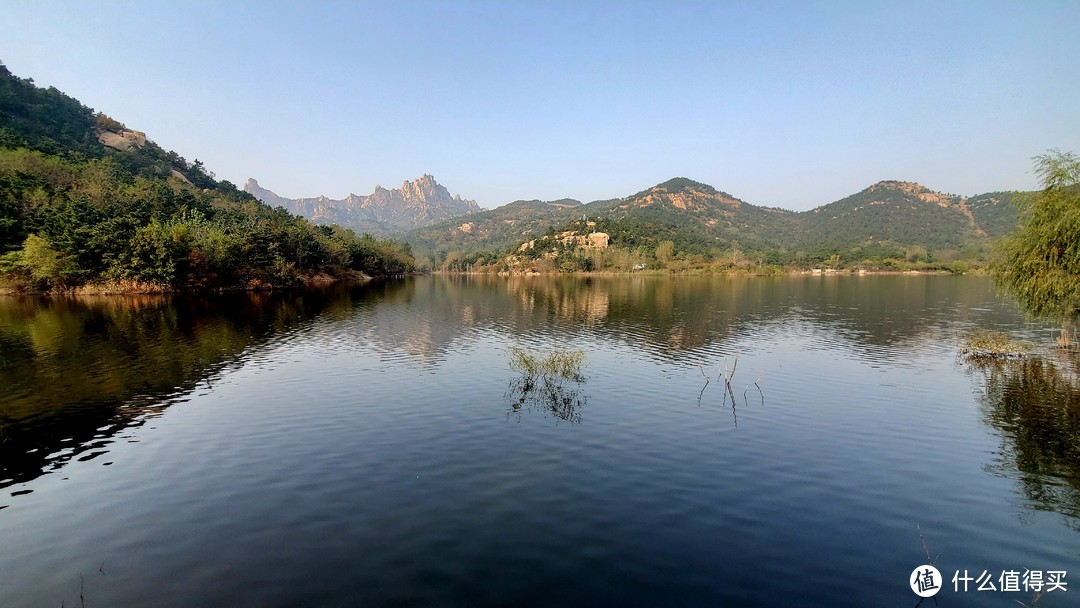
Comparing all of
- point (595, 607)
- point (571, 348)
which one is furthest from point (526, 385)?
point (595, 607)

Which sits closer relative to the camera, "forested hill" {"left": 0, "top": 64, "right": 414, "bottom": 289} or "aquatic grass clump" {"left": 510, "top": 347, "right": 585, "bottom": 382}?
"aquatic grass clump" {"left": 510, "top": 347, "right": 585, "bottom": 382}

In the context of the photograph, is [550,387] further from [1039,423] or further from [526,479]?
[1039,423]

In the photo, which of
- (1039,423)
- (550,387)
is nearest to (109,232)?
(550,387)

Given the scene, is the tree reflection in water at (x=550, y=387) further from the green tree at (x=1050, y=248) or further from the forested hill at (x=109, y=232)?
the forested hill at (x=109, y=232)

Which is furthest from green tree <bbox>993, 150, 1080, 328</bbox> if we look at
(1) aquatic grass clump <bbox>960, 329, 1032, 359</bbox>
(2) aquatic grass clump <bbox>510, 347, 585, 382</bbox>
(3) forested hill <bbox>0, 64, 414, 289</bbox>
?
(3) forested hill <bbox>0, 64, 414, 289</bbox>

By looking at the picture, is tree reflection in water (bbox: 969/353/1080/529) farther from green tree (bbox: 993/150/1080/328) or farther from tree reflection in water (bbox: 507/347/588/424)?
tree reflection in water (bbox: 507/347/588/424)

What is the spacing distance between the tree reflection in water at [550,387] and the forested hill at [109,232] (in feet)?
299

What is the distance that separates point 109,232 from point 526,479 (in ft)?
344

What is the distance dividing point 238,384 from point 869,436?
109 feet

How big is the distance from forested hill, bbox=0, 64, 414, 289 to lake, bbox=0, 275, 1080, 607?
63.3 metres

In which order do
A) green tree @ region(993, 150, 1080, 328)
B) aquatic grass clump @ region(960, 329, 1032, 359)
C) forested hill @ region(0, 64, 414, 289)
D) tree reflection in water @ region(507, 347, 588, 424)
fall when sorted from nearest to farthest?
tree reflection in water @ region(507, 347, 588, 424) < green tree @ region(993, 150, 1080, 328) < aquatic grass clump @ region(960, 329, 1032, 359) < forested hill @ region(0, 64, 414, 289)

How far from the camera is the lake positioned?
33.7 feet

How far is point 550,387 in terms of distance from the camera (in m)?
27.5

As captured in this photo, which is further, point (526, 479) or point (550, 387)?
point (550, 387)
